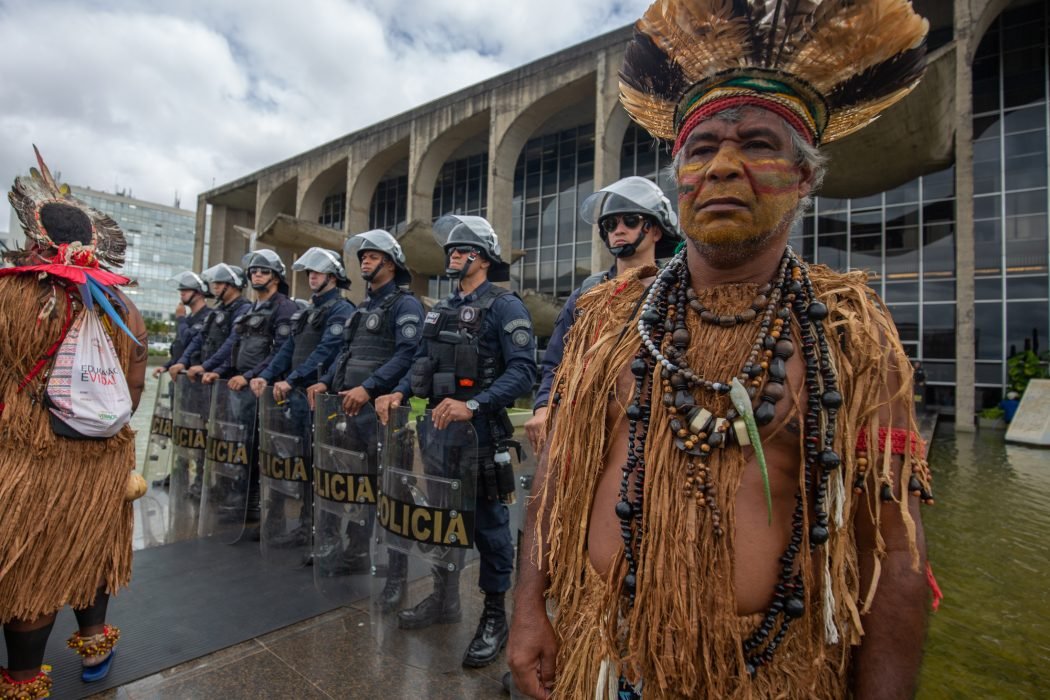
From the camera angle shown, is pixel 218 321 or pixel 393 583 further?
pixel 218 321

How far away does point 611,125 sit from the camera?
50.1 feet

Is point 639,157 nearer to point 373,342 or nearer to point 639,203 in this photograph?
point 373,342

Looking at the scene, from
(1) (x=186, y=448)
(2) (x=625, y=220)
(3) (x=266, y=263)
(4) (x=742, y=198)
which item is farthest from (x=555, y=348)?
(3) (x=266, y=263)

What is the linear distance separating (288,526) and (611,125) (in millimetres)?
13783

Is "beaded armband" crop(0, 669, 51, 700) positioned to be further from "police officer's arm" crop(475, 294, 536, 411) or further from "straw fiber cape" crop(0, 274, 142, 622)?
"police officer's arm" crop(475, 294, 536, 411)

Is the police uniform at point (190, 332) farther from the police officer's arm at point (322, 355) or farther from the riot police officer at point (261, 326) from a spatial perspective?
the police officer's arm at point (322, 355)

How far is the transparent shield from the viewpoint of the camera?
11.6 ft

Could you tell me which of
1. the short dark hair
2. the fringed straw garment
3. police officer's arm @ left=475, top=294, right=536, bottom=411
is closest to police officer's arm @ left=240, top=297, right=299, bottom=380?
the short dark hair

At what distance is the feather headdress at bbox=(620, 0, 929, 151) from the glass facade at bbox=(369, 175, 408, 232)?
26518 millimetres

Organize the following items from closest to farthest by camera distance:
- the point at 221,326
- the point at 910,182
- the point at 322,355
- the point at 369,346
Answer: the point at 369,346 < the point at 322,355 < the point at 221,326 < the point at 910,182

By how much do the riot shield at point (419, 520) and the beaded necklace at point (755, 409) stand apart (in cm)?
180

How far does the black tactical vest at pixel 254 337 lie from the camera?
18.3 ft

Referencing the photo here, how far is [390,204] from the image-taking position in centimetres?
2738

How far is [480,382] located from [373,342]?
1378mm
